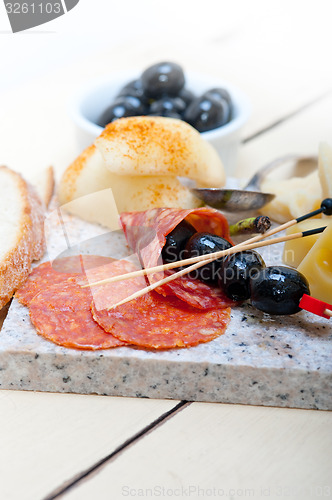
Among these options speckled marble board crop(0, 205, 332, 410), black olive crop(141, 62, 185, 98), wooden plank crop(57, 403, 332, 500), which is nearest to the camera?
wooden plank crop(57, 403, 332, 500)

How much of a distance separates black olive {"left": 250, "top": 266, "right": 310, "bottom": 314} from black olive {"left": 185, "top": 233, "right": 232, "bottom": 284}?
135 millimetres

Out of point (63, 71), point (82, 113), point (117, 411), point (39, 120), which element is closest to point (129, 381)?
point (117, 411)

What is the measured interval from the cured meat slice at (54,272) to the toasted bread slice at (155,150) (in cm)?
30

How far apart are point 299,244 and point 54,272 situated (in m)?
0.66

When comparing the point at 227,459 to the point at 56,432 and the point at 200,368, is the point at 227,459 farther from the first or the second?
the point at 56,432

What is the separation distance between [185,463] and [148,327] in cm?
32

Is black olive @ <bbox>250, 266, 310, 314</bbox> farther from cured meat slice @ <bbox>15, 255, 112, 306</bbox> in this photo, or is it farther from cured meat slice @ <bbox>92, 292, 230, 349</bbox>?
cured meat slice @ <bbox>15, 255, 112, 306</bbox>

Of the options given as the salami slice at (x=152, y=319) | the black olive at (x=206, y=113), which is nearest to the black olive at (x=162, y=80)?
the black olive at (x=206, y=113)

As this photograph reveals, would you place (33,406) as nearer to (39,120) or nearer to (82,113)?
(82,113)

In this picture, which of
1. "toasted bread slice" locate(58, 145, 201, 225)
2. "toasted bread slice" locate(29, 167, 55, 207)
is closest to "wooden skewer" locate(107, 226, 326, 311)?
"toasted bread slice" locate(58, 145, 201, 225)

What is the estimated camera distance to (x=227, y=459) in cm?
119

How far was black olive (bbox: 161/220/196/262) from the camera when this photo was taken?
151 centimetres

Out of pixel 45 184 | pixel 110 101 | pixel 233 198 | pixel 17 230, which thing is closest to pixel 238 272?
pixel 233 198

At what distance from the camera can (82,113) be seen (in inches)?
91.5
